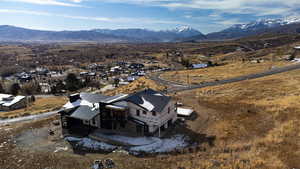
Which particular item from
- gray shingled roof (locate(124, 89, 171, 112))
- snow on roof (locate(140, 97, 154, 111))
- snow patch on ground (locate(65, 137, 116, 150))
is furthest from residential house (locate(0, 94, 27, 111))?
snow on roof (locate(140, 97, 154, 111))

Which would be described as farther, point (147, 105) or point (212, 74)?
point (212, 74)

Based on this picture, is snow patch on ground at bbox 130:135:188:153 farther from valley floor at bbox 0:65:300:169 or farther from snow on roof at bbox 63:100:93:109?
snow on roof at bbox 63:100:93:109

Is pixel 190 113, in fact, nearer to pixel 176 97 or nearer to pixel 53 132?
pixel 176 97

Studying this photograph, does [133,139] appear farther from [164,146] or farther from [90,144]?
[90,144]

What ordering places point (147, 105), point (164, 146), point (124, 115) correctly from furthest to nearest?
1. point (124, 115)
2. point (147, 105)
3. point (164, 146)

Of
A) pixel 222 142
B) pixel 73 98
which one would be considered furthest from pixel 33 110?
pixel 222 142

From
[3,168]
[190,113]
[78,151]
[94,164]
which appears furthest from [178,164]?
[3,168]

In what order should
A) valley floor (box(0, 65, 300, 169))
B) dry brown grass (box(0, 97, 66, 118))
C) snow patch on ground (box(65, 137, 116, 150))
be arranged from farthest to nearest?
dry brown grass (box(0, 97, 66, 118)) → snow patch on ground (box(65, 137, 116, 150)) → valley floor (box(0, 65, 300, 169))
